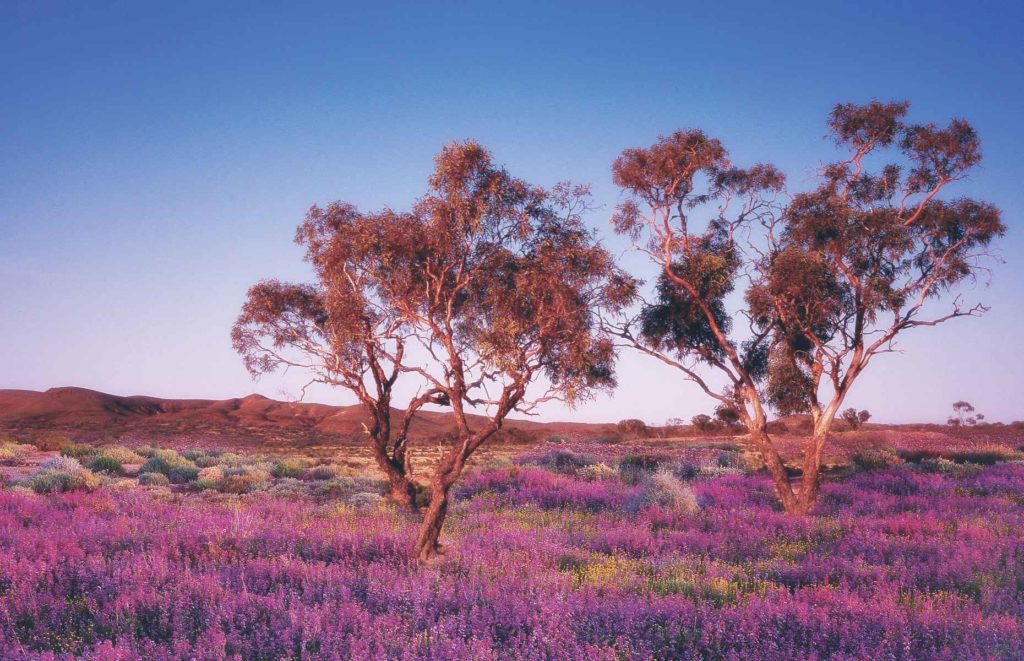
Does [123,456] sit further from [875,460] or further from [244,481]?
[875,460]

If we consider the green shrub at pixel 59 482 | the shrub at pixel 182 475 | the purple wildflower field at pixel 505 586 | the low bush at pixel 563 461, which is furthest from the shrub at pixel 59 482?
the low bush at pixel 563 461

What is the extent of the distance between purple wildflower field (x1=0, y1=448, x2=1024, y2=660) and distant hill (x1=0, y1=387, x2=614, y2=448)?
56.3 m

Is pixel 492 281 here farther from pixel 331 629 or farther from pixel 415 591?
pixel 331 629

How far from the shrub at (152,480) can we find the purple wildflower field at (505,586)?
6.86 m

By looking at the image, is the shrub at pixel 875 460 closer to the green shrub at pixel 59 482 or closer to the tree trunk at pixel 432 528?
the tree trunk at pixel 432 528

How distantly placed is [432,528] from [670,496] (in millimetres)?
8602

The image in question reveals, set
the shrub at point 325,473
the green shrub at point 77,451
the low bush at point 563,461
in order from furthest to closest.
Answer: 1. the green shrub at point 77,451
2. the low bush at point 563,461
3. the shrub at point 325,473

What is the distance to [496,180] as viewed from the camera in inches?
454

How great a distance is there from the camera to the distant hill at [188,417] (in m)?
70.0

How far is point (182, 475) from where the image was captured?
75.8 feet

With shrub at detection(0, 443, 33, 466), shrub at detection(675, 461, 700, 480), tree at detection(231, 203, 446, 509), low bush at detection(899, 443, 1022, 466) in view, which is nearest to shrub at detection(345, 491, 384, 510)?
tree at detection(231, 203, 446, 509)

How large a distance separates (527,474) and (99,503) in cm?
1172

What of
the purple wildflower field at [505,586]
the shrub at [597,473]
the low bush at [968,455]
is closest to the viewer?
the purple wildflower field at [505,586]

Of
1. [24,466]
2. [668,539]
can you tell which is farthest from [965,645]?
[24,466]
